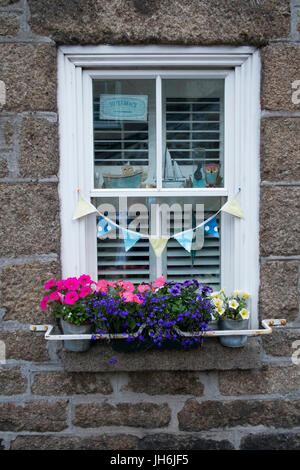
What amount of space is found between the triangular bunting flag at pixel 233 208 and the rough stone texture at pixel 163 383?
3.27ft

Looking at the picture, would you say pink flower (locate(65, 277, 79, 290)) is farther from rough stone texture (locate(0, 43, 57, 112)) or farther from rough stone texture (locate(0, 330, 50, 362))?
rough stone texture (locate(0, 43, 57, 112))

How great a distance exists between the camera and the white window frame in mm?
2281

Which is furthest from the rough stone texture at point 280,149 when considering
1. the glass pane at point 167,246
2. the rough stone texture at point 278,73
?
the glass pane at point 167,246

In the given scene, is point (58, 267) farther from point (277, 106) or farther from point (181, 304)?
point (277, 106)

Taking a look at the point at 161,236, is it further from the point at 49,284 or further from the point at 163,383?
the point at 163,383

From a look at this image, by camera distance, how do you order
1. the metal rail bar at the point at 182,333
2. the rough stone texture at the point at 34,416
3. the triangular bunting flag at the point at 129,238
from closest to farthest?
the metal rail bar at the point at 182,333 < the rough stone texture at the point at 34,416 < the triangular bunting flag at the point at 129,238

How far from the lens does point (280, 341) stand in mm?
2355

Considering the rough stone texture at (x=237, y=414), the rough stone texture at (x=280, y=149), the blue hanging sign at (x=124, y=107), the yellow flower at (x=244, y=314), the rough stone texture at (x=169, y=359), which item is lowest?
the rough stone texture at (x=237, y=414)

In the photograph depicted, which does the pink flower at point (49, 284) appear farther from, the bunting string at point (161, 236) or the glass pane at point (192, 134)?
the glass pane at point (192, 134)

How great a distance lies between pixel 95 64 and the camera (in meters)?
2.29

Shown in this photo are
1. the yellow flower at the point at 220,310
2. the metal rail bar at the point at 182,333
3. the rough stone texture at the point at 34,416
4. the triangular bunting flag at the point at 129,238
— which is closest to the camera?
the metal rail bar at the point at 182,333

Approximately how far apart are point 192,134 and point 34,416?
1.98m

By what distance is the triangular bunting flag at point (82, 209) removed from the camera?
7.57 feet

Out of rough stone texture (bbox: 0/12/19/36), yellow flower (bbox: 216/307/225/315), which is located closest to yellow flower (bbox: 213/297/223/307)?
yellow flower (bbox: 216/307/225/315)
